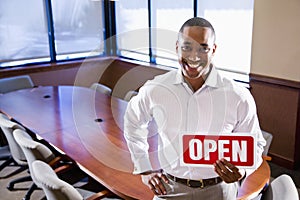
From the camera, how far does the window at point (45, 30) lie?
4562 millimetres

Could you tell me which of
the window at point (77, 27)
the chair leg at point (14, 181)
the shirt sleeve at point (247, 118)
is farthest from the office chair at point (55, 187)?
the window at point (77, 27)

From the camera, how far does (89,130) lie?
2490mm

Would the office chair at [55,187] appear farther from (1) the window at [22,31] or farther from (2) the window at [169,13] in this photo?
(1) the window at [22,31]

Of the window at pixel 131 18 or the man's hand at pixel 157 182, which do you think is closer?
the man's hand at pixel 157 182

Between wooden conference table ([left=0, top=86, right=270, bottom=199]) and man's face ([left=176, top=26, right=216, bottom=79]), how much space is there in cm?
46

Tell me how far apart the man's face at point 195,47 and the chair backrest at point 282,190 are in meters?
0.71

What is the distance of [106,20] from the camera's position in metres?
5.42

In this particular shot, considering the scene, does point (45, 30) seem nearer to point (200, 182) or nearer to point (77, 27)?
point (77, 27)

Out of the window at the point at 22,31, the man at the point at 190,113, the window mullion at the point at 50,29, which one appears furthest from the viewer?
the window mullion at the point at 50,29

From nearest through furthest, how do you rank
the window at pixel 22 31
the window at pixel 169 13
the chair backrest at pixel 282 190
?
the chair backrest at pixel 282 190
the window at pixel 169 13
the window at pixel 22 31

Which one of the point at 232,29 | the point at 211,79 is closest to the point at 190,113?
the point at 211,79

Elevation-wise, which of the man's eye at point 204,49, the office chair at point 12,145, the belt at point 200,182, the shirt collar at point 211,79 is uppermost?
the man's eye at point 204,49

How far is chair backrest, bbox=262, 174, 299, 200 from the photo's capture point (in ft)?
4.60

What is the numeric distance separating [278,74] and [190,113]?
228 centimetres
